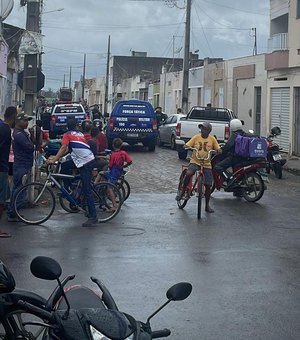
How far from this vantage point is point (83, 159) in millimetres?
11414

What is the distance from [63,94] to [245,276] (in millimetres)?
62162

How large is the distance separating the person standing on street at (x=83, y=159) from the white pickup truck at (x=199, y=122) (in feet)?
43.1

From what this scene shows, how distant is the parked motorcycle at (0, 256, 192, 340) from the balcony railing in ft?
88.0

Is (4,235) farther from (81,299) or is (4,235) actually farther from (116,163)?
(81,299)

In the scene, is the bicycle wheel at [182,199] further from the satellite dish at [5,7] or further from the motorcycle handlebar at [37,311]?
the motorcycle handlebar at [37,311]

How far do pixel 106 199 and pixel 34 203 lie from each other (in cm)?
132

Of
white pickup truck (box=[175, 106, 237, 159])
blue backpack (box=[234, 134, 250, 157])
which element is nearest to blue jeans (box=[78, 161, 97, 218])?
blue backpack (box=[234, 134, 250, 157])

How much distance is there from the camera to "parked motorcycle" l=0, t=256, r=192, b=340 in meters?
3.57

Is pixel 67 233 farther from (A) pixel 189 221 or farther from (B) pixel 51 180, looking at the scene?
(A) pixel 189 221

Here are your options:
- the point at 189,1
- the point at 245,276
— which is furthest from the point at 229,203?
the point at 189,1

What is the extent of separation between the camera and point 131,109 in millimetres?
28375

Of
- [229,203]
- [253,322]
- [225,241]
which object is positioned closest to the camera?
[253,322]

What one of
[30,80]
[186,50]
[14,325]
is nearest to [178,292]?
[14,325]

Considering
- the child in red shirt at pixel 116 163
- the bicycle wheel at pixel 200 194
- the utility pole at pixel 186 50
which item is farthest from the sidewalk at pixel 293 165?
the utility pole at pixel 186 50
